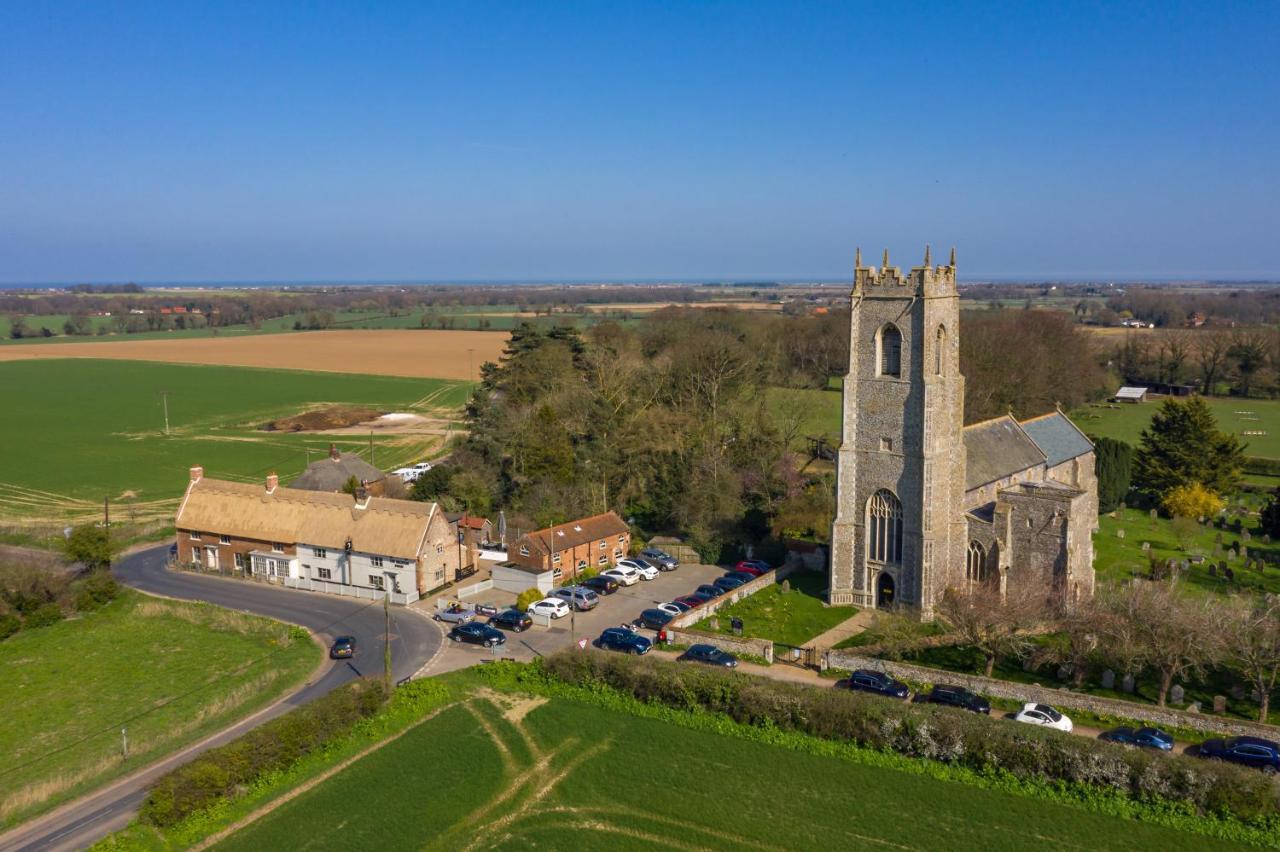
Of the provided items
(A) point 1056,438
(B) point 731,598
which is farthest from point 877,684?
(A) point 1056,438

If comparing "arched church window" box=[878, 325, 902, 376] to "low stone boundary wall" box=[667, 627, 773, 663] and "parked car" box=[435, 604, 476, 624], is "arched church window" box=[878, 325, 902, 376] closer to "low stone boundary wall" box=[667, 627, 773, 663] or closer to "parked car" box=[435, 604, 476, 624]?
"low stone boundary wall" box=[667, 627, 773, 663]

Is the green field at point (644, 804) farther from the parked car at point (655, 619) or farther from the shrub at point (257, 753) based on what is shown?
the parked car at point (655, 619)

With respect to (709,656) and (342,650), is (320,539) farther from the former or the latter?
(709,656)

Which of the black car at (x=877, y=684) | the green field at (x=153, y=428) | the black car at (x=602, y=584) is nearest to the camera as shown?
the black car at (x=877, y=684)

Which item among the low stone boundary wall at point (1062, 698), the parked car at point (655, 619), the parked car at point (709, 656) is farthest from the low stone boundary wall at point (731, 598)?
the low stone boundary wall at point (1062, 698)

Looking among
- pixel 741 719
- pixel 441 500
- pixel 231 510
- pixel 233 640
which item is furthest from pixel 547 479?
pixel 741 719

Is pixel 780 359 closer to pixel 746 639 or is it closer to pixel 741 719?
pixel 746 639

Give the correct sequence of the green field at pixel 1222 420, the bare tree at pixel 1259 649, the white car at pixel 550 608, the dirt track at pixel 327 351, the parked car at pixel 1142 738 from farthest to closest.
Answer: the dirt track at pixel 327 351
the green field at pixel 1222 420
the white car at pixel 550 608
the bare tree at pixel 1259 649
the parked car at pixel 1142 738

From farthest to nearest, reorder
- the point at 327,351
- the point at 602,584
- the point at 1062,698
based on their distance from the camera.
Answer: the point at 327,351 < the point at 602,584 < the point at 1062,698
